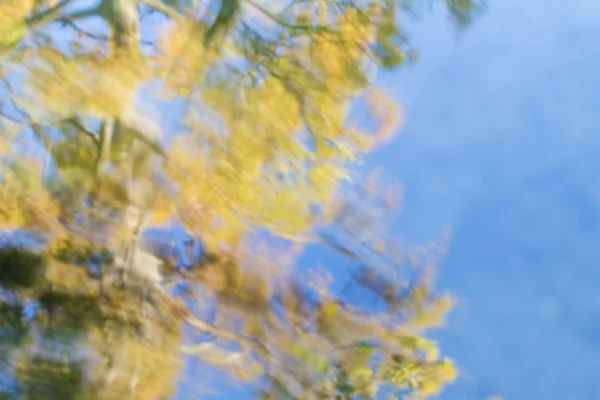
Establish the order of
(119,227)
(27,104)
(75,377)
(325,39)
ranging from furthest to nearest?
1. (325,39)
2. (119,227)
3. (27,104)
4. (75,377)

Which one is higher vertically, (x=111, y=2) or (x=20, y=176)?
(x=111, y=2)

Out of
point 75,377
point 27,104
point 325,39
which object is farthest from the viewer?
point 325,39

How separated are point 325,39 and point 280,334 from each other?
0.84 m

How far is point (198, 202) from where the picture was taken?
1675 millimetres

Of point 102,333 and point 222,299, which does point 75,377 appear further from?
point 222,299

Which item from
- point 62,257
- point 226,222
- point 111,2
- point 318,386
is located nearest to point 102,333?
point 62,257

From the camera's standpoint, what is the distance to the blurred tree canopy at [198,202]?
1.53 m

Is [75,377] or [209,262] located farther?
[209,262]

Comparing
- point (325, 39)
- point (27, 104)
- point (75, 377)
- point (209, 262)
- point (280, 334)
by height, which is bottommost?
point (75, 377)

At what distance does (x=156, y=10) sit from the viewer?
1751mm

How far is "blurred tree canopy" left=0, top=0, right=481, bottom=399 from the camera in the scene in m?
1.53

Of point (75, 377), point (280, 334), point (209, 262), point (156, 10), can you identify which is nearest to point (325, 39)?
point (156, 10)

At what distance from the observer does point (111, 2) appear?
65.6 inches

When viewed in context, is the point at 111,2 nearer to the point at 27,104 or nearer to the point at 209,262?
the point at 27,104
